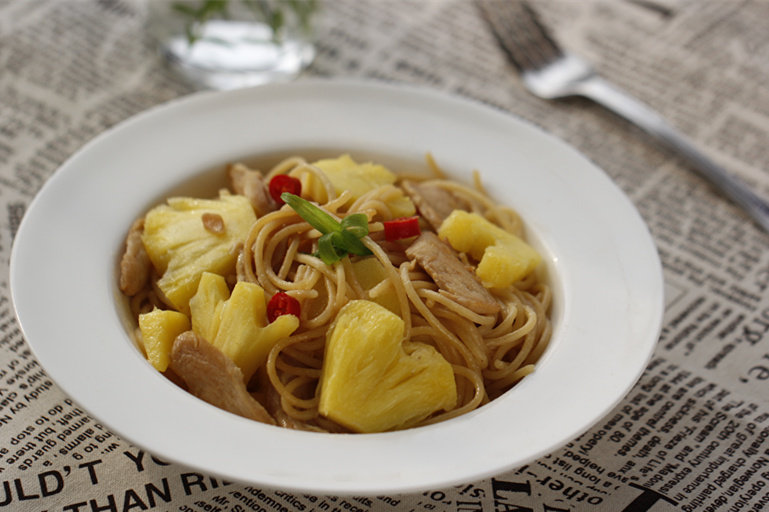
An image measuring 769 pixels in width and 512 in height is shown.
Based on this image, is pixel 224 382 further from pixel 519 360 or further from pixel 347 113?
pixel 347 113

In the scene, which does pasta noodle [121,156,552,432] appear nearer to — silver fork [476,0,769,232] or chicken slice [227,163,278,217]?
chicken slice [227,163,278,217]

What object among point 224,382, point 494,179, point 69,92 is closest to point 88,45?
point 69,92

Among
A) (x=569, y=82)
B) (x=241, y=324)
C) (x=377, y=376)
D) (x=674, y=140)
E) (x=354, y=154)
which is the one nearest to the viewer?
(x=377, y=376)

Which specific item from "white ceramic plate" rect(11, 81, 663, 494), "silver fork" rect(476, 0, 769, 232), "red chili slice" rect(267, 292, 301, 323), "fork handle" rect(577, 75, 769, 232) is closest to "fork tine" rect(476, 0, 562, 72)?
"silver fork" rect(476, 0, 769, 232)

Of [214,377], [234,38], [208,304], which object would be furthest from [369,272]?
[234,38]

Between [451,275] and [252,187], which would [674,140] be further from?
[252,187]

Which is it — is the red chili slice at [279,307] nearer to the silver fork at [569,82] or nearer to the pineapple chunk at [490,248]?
the pineapple chunk at [490,248]
